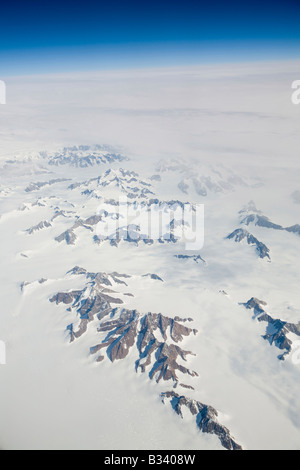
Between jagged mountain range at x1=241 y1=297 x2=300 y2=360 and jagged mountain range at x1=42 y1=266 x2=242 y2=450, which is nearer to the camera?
jagged mountain range at x1=42 y1=266 x2=242 y2=450

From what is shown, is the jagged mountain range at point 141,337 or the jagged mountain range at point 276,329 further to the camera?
the jagged mountain range at point 276,329

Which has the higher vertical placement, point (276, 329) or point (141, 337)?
point (141, 337)

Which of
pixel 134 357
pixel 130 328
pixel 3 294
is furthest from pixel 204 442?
pixel 3 294

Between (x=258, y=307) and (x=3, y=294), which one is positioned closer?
(x=258, y=307)

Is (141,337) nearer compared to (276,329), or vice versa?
(141,337)
